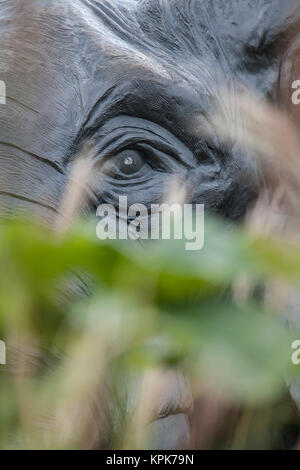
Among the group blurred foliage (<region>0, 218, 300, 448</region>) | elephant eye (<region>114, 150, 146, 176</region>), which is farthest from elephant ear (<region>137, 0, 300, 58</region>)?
Result: blurred foliage (<region>0, 218, 300, 448</region>)

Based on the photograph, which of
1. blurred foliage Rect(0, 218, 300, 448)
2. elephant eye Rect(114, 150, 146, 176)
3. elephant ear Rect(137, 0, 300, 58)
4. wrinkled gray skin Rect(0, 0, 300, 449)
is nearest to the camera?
blurred foliage Rect(0, 218, 300, 448)

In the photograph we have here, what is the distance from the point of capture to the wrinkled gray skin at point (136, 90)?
5.89ft

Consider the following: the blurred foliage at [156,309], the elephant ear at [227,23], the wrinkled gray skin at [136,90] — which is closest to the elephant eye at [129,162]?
the wrinkled gray skin at [136,90]

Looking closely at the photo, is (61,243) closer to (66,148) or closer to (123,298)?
(123,298)

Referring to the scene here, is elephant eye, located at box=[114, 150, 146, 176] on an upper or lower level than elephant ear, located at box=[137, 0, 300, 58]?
lower

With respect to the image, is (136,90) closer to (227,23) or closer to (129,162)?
(129,162)

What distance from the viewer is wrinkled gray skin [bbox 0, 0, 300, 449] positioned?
179cm

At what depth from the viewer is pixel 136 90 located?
1.95m

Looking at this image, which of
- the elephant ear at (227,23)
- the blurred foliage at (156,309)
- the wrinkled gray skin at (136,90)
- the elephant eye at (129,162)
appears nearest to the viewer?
the blurred foliage at (156,309)

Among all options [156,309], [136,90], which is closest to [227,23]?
[136,90]

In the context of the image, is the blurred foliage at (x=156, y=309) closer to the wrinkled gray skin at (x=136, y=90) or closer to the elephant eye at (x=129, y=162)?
the wrinkled gray skin at (x=136, y=90)

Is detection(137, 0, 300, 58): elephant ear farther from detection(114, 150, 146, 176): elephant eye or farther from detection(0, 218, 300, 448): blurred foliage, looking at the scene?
detection(0, 218, 300, 448): blurred foliage

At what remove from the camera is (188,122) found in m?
2.00
